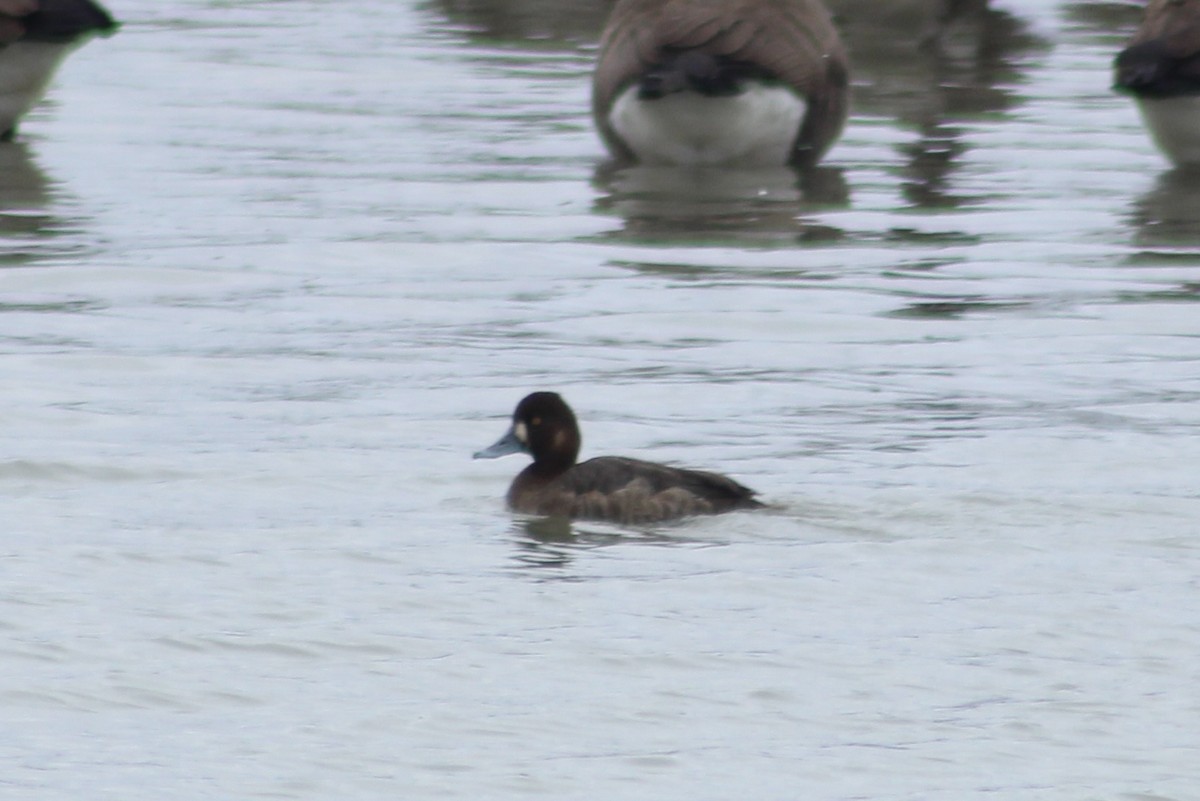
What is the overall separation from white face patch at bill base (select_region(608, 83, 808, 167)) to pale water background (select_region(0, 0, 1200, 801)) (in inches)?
8.0

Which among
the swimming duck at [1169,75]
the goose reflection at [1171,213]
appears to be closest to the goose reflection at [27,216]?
the goose reflection at [1171,213]

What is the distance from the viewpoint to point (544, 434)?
31.2 feet

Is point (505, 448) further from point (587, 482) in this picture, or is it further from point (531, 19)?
point (531, 19)

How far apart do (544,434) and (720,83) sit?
5.70m

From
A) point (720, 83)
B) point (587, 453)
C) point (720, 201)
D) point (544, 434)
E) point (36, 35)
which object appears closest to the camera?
point (544, 434)

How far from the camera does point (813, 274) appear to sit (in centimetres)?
1299

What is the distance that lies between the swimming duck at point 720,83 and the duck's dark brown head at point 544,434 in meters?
5.47

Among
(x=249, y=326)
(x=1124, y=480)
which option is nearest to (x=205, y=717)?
(x=1124, y=480)

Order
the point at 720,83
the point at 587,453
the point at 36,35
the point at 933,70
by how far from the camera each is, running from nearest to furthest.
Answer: the point at 587,453, the point at 720,83, the point at 36,35, the point at 933,70

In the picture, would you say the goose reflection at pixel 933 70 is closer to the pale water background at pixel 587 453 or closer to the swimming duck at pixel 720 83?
the pale water background at pixel 587 453

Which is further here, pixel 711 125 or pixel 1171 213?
pixel 711 125

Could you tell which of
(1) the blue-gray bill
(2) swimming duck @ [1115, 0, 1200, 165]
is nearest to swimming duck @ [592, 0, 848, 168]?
(2) swimming duck @ [1115, 0, 1200, 165]

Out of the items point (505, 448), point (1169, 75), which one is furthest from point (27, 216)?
point (1169, 75)

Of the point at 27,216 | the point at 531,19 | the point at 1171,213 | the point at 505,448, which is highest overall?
the point at 505,448
